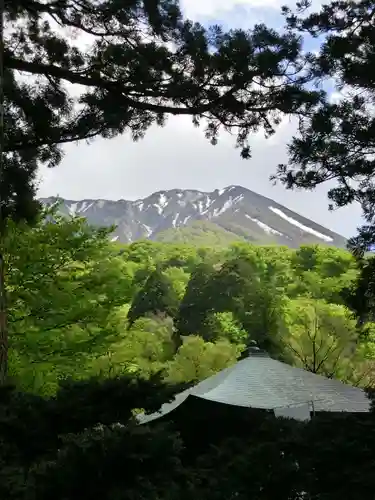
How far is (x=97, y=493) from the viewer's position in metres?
2.09

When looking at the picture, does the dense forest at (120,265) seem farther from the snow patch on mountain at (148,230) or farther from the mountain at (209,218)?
the snow patch on mountain at (148,230)

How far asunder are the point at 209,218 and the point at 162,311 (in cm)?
5769

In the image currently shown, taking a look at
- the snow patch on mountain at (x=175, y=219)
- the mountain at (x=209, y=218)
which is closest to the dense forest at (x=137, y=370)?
the mountain at (x=209, y=218)

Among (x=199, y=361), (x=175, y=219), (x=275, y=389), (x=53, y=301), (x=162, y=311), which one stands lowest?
(x=199, y=361)

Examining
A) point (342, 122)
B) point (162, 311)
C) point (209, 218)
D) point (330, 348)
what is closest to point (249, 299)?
point (162, 311)

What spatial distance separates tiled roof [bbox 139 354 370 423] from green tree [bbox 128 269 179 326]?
14.2 metres

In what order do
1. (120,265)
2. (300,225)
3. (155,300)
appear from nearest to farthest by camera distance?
1. (120,265)
2. (155,300)
3. (300,225)

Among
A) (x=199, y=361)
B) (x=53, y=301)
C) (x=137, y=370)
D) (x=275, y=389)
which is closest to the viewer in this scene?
(x=275, y=389)

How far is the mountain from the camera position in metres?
60.5

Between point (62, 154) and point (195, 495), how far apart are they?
3.71 metres

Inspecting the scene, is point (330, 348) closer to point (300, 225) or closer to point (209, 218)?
point (300, 225)

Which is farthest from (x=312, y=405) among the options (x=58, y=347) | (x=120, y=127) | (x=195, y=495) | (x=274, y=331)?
(x=274, y=331)

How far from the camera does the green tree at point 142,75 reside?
435cm

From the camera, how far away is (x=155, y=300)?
21.9 m
